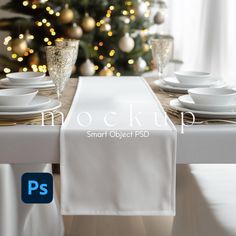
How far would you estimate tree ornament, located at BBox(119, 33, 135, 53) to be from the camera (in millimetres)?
3441

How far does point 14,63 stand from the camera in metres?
3.64

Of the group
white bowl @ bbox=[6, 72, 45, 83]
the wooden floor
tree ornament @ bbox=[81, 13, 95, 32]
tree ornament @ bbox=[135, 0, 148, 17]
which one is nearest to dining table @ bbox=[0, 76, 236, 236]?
white bowl @ bbox=[6, 72, 45, 83]

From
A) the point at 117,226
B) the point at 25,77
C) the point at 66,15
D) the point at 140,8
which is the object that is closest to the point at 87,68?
the point at 66,15

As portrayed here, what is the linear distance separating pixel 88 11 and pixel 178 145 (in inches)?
103

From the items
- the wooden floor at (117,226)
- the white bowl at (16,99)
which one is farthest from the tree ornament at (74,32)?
the white bowl at (16,99)

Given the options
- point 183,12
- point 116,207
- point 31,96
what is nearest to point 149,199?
point 116,207

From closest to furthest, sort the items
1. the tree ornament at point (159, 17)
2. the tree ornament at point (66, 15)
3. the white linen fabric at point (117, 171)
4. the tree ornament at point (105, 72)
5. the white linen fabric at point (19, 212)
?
1. the white linen fabric at point (117, 171)
2. the white linen fabric at point (19, 212)
3. the tree ornament at point (66, 15)
4. the tree ornament at point (105, 72)
5. the tree ornament at point (159, 17)

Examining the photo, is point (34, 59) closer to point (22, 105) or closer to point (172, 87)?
point (172, 87)

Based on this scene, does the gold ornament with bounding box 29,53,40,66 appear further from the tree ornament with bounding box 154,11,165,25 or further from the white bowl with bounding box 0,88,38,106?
the white bowl with bounding box 0,88,38,106

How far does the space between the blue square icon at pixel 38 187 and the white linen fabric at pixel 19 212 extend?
16 cm

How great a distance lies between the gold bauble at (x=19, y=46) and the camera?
3412 millimetres

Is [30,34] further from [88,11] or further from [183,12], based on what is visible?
[183,12]

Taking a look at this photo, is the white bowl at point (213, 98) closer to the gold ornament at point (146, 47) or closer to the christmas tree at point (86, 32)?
the christmas tree at point (86, 32)

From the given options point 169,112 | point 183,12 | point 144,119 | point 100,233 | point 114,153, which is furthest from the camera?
point 183,12
